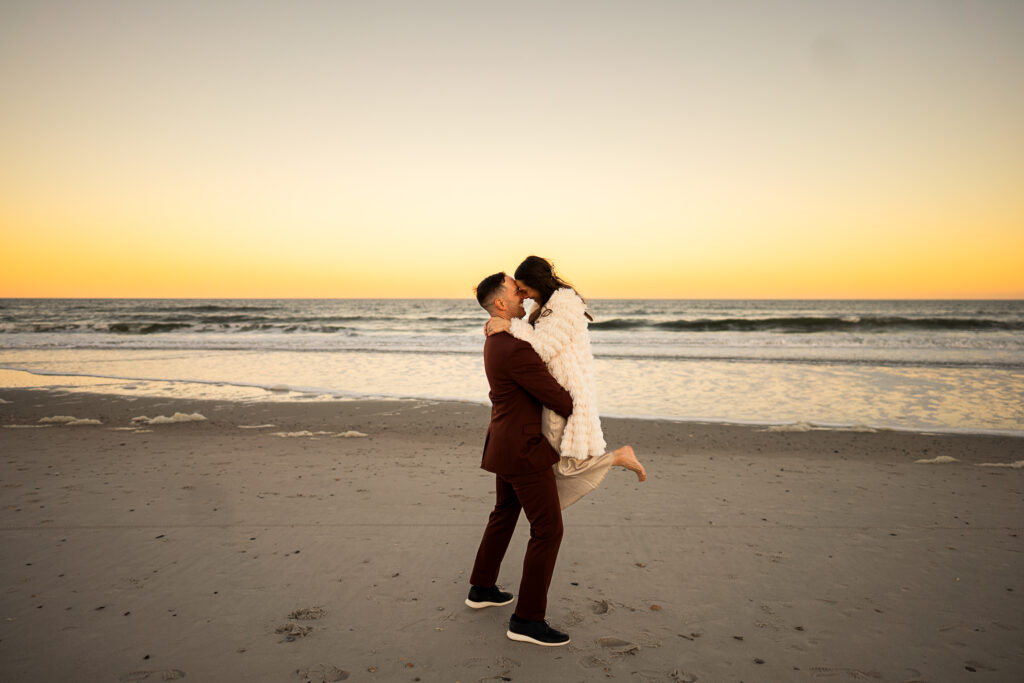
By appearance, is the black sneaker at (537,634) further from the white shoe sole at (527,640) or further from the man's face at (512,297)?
the man's face at (512,297)

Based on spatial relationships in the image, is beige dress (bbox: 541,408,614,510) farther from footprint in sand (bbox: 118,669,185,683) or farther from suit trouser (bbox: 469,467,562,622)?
footprint in sand (bbox: 118,669,185,683)

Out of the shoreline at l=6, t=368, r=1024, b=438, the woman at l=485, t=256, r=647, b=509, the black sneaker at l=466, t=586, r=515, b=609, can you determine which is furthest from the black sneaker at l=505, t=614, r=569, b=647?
the shoreline at l=6, t=368, r=1024, b=438

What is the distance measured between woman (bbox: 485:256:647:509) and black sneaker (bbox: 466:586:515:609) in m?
0.81

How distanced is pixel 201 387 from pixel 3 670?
379 inches

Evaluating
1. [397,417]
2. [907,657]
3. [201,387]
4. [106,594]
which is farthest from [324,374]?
[907,657]

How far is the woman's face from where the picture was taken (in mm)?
2594

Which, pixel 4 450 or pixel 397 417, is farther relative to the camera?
pixel 397 417

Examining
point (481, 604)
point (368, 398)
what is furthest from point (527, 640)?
point (368, 398)

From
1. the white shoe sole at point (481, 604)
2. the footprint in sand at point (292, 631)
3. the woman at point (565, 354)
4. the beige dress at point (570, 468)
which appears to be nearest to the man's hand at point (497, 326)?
the woman at point (565, 354)

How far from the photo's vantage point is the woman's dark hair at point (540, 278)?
2578mm

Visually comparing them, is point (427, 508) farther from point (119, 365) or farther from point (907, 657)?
point (119, 365)

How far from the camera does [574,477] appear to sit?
2658 millimetres

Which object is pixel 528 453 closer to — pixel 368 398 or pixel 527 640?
pixel 527 640

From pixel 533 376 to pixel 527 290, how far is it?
0.41 m
